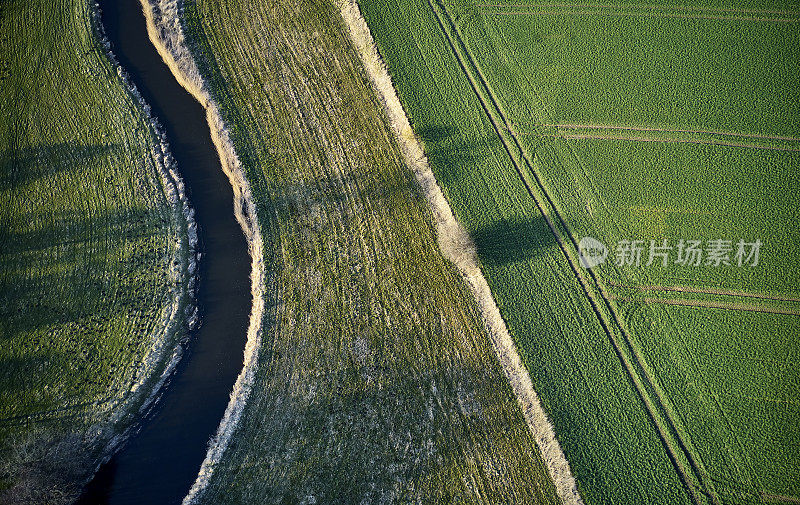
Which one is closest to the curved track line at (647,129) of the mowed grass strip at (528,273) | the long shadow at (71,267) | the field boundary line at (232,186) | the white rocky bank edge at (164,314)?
the mowed grass strip at (528,273)

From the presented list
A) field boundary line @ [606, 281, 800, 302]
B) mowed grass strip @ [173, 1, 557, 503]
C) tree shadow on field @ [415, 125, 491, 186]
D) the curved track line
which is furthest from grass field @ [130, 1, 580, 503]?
the curved track line

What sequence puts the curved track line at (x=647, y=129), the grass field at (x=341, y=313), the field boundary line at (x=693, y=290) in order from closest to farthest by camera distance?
the grass field at (x=341, y=313) → the field boundary line at (x=693, y=290) → the curved track line at (x=647, y=129)

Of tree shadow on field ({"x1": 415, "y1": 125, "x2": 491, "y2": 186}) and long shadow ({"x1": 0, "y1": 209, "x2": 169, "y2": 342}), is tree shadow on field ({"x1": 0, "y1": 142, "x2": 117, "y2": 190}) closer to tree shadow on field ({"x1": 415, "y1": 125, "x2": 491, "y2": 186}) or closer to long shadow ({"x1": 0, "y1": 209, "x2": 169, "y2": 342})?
long shadow ({"x1": 0, "y1": 209, "x2": 169, "y2": 342})

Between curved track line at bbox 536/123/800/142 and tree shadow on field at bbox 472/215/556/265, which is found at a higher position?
curved track line at bbox 536/123/800/142

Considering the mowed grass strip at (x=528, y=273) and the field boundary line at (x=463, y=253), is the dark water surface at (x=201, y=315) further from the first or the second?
the mowed grass strip at (x=528, y=273)

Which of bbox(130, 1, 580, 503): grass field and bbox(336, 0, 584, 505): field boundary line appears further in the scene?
bbox(336, 0, 584, 505): field boundary line

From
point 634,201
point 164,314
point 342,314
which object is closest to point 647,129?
point 634,201

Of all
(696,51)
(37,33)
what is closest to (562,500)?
(696,51)
